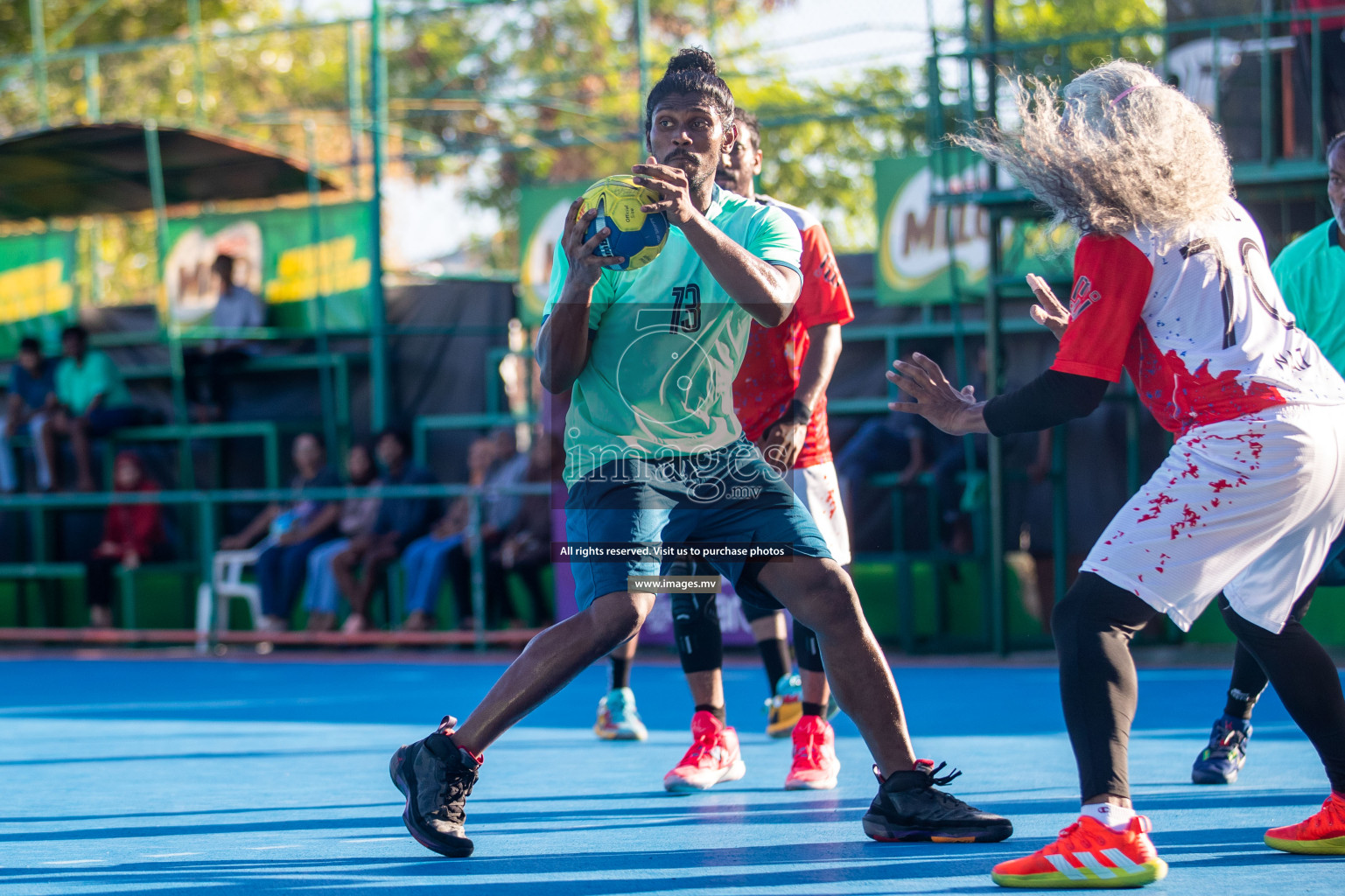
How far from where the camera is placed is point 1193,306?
3.22 metres

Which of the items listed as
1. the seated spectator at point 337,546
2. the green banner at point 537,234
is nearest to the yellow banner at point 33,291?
the seated spectator at point 337,546

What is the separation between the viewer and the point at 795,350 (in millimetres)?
4746

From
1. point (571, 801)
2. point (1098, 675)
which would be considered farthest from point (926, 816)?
point (571, 801)

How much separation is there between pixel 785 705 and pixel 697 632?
95cm

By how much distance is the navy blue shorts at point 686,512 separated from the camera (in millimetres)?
3723

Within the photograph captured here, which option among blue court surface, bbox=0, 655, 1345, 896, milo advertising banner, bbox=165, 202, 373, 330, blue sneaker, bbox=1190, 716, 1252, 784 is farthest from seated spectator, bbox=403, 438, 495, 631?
blue sneaker, bbox=1190, 716, 1252, 784

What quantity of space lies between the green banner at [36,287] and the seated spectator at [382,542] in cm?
508

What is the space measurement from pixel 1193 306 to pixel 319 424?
1116 cm

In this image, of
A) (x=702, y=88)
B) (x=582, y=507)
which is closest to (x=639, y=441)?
(x=582, y=507)

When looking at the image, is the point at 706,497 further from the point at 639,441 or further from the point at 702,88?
the point at 702,88

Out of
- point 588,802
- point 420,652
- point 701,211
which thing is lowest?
point 420,652

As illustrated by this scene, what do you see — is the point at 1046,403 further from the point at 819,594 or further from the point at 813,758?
the point at 813,758

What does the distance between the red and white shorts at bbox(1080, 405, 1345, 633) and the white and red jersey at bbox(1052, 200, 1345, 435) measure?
0.06 meters

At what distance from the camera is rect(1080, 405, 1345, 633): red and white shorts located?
3197mm
